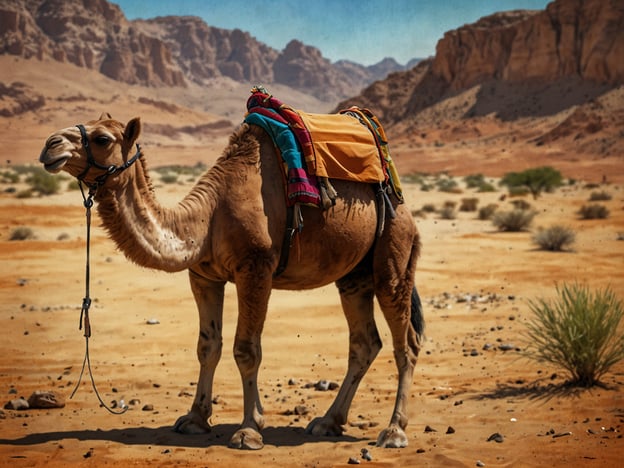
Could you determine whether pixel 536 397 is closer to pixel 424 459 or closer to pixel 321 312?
pixel 424 459

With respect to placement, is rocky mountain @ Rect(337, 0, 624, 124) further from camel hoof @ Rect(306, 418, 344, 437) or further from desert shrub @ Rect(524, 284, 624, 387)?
camel hoof @ Rect(306, 418, 344, 437)

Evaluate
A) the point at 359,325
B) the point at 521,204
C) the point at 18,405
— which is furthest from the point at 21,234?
the point at 521,204

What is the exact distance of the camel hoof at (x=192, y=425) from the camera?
616 centimetres

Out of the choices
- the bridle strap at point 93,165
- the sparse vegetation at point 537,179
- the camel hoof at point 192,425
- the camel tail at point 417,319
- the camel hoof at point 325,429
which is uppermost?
the sparse vegetation at point 537,179

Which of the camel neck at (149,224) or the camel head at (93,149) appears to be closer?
the camel head at (93,149)

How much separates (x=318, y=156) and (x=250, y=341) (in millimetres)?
1676

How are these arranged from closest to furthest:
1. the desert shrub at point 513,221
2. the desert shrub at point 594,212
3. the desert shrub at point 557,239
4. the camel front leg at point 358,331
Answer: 1. the camel front leg at point 358,331
2. the desert shrub at point 557,239
3. the desert shrub at point 513,221
4. the desert shrub at point 594,212

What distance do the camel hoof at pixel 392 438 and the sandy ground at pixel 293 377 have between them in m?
0.10

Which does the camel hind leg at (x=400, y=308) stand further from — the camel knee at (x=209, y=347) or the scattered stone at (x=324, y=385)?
the scattered stone at (x=324, y=385)

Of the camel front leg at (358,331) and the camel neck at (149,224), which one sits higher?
the camel neck at (149,224)

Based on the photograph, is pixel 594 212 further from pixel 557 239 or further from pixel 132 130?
pixel 132 130

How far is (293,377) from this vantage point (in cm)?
851

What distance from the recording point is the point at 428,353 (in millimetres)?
9516

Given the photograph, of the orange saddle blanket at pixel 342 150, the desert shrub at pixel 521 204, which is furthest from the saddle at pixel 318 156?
the desert shrub at pixel 521 204
